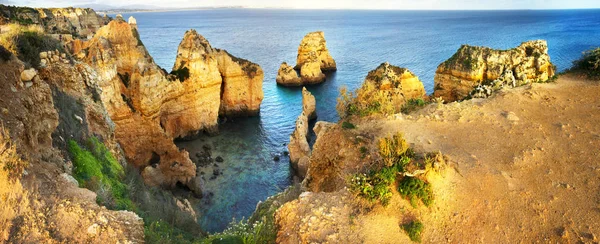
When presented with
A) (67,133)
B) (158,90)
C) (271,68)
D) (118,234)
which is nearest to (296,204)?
(118,234)

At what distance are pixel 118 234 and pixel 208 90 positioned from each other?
96.6 feet

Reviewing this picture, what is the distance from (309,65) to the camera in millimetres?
60969

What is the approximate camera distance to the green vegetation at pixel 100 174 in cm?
1059

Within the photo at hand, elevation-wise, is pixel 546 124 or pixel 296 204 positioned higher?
pixel 546 124

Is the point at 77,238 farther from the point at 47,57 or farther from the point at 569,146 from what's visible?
the point at 569,146

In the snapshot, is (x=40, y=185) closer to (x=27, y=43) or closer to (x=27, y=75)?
(x=27, y=75)

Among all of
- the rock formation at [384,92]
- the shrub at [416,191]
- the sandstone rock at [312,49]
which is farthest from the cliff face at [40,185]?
the sandstone rock at [312,49]

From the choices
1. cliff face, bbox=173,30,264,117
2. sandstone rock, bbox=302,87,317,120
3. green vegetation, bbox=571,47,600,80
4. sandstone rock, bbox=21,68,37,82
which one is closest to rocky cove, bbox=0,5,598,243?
sandstone rock, bbox=21,68,37,82

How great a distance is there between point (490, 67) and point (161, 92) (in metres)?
29.2

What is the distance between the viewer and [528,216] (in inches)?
405

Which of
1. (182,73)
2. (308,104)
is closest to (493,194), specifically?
(308,104)

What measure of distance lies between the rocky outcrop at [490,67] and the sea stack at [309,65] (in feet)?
98.7

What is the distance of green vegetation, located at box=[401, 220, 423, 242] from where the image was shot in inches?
398

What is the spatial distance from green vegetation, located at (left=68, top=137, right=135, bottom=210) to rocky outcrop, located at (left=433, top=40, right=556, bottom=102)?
26996 mm
